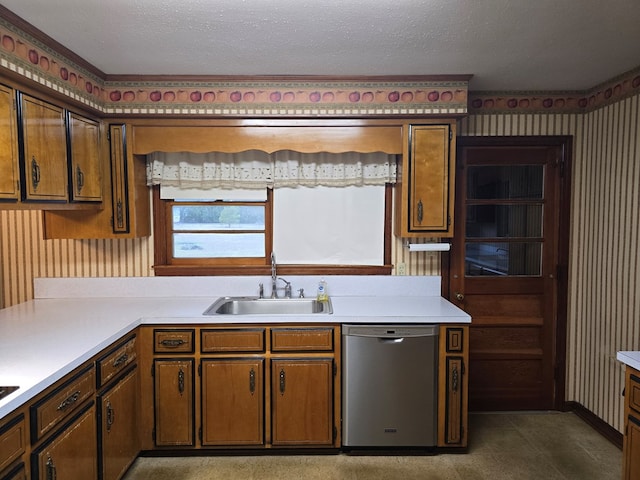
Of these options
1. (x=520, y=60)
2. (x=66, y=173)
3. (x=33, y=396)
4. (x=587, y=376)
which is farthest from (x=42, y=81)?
(x=587, y=376)

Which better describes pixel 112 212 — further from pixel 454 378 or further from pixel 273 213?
pixel 454 378

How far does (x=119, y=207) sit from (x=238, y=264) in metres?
0.91

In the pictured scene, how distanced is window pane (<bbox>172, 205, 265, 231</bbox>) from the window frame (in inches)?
2.4

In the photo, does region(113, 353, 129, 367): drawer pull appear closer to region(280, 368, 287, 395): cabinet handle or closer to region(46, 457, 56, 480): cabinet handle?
region(46, 457, 56, 480): cabinet handle

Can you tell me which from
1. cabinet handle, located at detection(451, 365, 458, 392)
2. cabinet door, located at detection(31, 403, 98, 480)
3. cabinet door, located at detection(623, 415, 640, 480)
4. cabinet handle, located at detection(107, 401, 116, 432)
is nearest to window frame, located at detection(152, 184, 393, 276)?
cabinet handle, located at detection(451, 365, 458, 392)

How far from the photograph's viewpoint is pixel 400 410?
2670 mm

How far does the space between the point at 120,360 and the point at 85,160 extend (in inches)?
48.5

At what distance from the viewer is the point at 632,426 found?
1904 mm

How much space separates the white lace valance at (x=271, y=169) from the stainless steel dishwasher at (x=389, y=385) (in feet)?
3.80

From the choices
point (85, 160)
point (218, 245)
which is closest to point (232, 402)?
point (218, 245)

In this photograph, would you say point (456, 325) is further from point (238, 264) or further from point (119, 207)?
point (119, 207)

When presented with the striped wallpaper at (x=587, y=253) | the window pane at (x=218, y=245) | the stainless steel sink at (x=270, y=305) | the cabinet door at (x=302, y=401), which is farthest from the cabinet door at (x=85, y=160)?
the cabinet door at (x=302, y=401)

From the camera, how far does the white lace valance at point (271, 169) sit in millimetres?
3166

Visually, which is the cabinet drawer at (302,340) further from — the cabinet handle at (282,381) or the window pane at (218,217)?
the window pane at (218,217)
